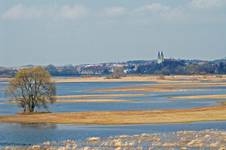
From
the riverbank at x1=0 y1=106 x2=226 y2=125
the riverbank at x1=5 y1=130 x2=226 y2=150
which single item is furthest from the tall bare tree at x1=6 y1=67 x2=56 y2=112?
the riverbank at x1=5 y1=130 x2=226 y2=150

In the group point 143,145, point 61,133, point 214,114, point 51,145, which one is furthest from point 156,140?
point 214,114

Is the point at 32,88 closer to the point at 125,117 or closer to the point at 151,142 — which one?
the point at 125,117

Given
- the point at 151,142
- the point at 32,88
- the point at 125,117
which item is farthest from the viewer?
the point at 32,88

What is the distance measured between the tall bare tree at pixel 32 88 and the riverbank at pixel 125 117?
4800 mm

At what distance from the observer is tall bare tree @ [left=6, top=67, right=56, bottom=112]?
72.3 meters

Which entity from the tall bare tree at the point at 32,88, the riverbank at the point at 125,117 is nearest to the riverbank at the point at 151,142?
the riverbank at the point at 125,117

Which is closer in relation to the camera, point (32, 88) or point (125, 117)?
point (125, 117)

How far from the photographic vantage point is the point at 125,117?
62.7 m

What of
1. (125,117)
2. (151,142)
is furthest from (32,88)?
(151,142)

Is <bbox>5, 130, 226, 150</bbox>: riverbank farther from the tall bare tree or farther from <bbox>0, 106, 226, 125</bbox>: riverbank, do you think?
the tall bare tree

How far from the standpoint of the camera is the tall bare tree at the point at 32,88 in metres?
72.3

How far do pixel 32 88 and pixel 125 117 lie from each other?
14.4 meters

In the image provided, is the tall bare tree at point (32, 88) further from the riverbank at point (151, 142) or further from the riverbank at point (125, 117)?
the riverbank at point (151, 142)

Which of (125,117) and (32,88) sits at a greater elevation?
(32,88)
